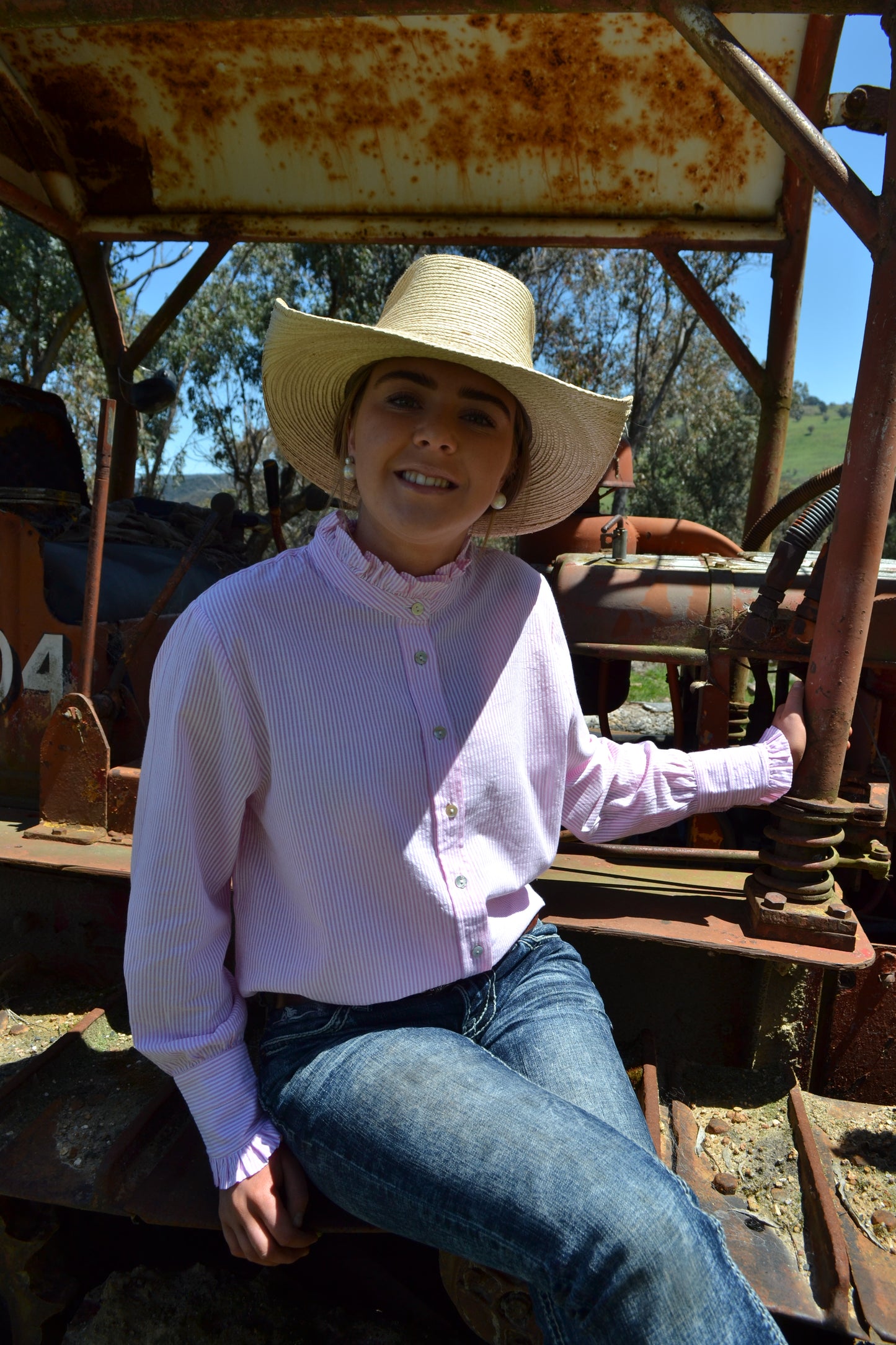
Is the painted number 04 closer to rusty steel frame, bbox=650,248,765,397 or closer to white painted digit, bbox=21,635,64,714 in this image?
white painted digit, bbox=21,635,64,714

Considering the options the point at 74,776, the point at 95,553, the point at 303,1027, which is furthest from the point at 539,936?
the point at 95,553

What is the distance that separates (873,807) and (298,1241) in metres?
1.48

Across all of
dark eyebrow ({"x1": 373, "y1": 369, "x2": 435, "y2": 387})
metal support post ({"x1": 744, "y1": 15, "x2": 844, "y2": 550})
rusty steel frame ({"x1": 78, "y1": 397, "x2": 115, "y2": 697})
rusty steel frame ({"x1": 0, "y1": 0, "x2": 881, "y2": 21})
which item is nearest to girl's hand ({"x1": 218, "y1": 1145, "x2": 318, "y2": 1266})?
dark eyebrow ({"x1": 373, "y1": 369, "x2": 435, "y2": 387})

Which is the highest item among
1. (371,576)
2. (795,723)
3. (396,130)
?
(396,130)

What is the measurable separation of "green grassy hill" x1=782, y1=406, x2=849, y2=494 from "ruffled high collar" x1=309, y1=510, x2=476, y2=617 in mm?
46752

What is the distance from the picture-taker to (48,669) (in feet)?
8.72

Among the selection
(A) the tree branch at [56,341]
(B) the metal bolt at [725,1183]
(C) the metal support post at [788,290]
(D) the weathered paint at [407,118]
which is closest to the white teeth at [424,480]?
(B) the metal bolt at [725,1183]

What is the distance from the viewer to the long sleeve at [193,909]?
4.57 ft

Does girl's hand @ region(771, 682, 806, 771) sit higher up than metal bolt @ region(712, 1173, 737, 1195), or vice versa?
girl's hand @ region(771, 682, 806, 771)

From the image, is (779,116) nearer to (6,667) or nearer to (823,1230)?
(823,1230)

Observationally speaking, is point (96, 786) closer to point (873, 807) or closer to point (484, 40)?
point (873, 807)

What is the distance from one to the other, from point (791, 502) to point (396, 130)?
2.10m

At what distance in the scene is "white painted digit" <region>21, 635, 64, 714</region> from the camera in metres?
2.64

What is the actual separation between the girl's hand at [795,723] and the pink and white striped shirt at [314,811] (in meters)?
0.57
